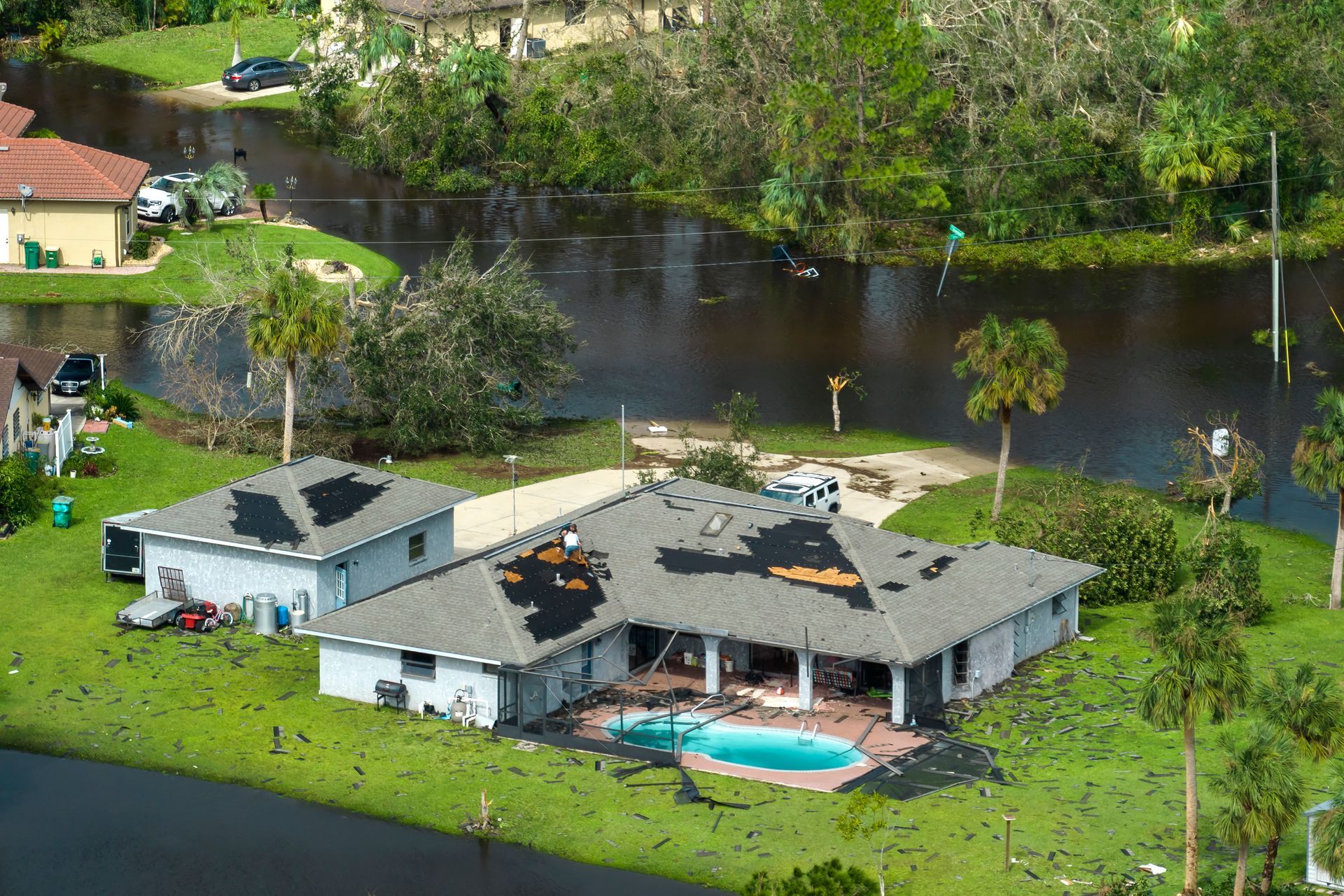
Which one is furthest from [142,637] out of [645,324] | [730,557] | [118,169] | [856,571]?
[118,169]

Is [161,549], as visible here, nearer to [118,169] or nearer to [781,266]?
[118,169]

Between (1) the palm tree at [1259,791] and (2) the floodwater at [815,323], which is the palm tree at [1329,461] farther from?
(1) the palm tree at [1259,791]

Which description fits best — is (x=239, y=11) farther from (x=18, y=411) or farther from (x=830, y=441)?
(x=830, y=441)

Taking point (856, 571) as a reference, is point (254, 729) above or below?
below

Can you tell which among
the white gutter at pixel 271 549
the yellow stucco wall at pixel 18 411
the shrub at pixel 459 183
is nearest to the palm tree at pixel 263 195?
the shrub at pixel 459 183

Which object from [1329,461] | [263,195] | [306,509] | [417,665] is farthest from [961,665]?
[263,195]

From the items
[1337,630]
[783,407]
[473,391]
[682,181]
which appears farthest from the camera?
[682,181]
